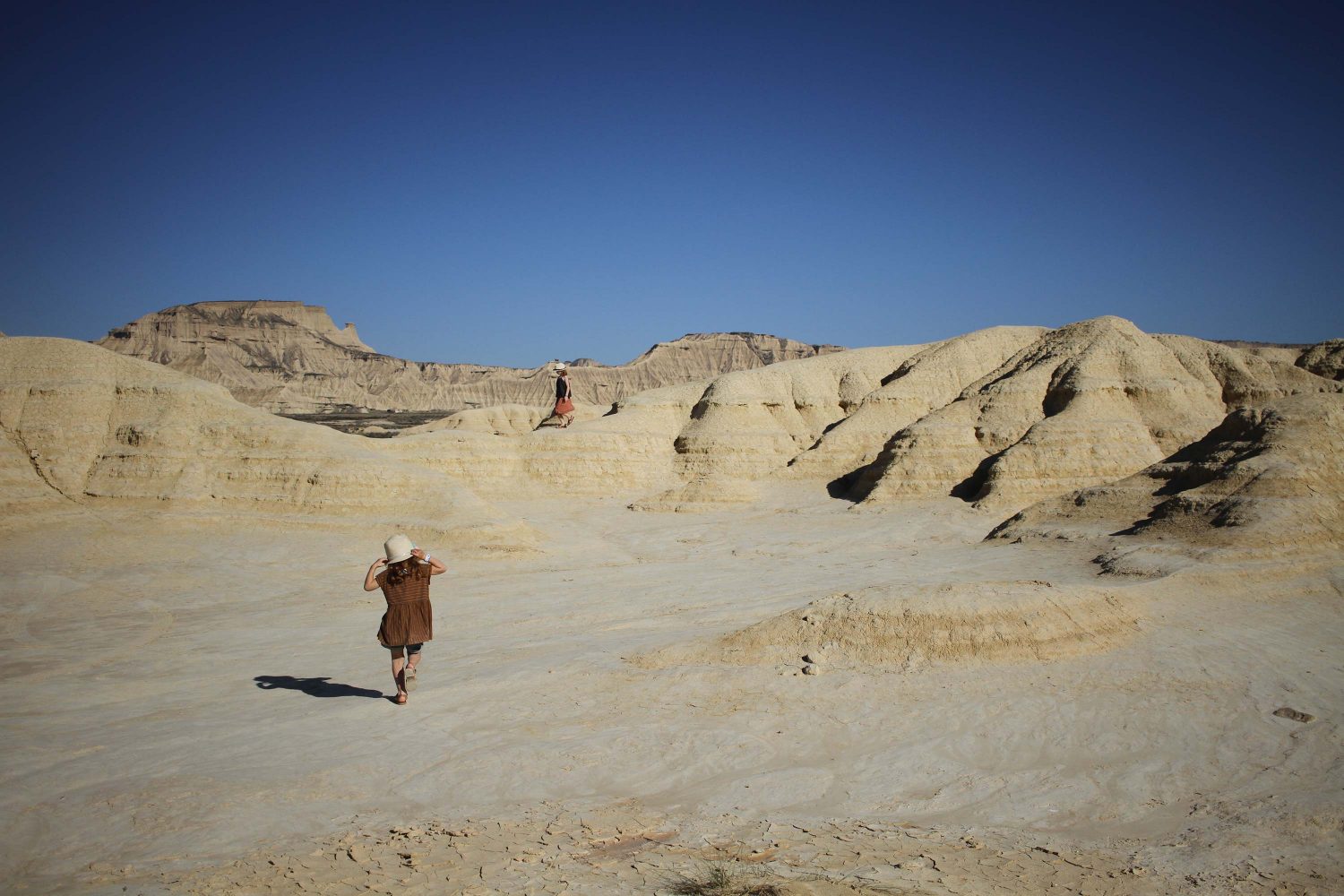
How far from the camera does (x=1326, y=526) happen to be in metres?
16.8

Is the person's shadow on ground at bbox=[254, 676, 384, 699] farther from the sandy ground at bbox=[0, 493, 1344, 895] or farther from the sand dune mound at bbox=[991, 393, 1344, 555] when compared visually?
the sand dune mound at bbox=[991, 393, 1344, 555]

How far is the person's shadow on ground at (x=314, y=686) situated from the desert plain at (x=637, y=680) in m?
0.09

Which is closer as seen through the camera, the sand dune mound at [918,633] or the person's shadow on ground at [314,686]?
the person's shadow on ground at [314,686]

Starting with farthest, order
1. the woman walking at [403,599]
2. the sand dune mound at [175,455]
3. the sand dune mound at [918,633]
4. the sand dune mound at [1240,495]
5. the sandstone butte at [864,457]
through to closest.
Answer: the sand dune mound at [175,455]
the sand dune mound at [1240,495]
the sandstone butte at [864,457]
the sand dune mound at [918,633]
the woman walking at [403,599]

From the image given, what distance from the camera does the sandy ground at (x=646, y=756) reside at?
5473 millimetres

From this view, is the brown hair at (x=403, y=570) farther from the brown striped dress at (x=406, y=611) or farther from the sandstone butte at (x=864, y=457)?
the sandstone butte at (x=864, y=457)

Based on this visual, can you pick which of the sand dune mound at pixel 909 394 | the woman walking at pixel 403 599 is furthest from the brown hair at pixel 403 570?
the sand dune mound at pixel 909 394

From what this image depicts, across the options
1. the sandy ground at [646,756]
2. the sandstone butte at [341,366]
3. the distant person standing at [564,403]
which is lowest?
the sandy ground at [646,756]

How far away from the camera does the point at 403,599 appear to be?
9016 mm

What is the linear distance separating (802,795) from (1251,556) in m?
13.5

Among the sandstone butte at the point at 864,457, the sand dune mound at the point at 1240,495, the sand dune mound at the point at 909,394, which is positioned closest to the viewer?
the sandstone butte at the point at 864,457

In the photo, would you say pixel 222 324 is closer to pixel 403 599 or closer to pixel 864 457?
pixel 864 457

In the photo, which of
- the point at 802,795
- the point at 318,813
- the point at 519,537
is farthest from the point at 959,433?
the point at 318,813

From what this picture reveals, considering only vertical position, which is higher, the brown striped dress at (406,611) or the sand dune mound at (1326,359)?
the sand dune mound at (1326,359)
